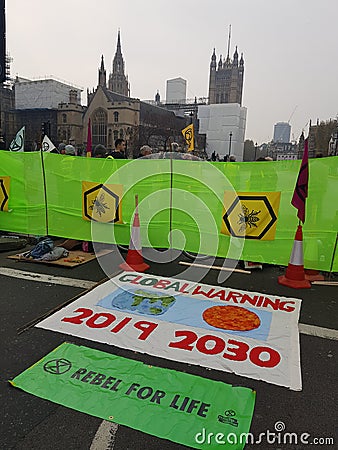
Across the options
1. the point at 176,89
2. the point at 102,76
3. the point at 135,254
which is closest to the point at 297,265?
the point at 135,254

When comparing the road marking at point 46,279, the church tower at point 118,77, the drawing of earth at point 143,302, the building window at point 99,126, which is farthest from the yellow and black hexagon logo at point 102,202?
the church tower at point 118,77

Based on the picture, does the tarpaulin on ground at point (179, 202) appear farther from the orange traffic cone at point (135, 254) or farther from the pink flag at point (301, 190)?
the orange traffic cone at point (135, 254)

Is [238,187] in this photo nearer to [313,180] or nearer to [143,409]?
[313,180]

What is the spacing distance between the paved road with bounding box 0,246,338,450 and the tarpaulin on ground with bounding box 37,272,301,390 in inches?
4.6

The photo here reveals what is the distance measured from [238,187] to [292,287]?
1645 mm

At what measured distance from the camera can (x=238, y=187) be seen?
18.1 ft

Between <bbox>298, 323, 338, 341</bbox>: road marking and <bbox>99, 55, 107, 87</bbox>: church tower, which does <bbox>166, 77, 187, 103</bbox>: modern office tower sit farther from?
<bbox>298, 323, 338, 341</bbox>: road marking

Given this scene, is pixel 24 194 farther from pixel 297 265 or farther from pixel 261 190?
pixel 297 265

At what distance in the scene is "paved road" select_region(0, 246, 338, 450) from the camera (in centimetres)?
225

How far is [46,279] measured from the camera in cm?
512

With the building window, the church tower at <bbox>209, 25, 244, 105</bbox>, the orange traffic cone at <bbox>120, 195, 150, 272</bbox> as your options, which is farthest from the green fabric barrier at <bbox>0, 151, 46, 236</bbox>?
the church tower at <bbox>209, 25, 244, 105</bbox>

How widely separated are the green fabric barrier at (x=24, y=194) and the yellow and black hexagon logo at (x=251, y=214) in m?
3.34

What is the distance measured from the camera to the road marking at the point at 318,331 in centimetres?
371

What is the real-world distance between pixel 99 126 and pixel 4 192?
277 ft
